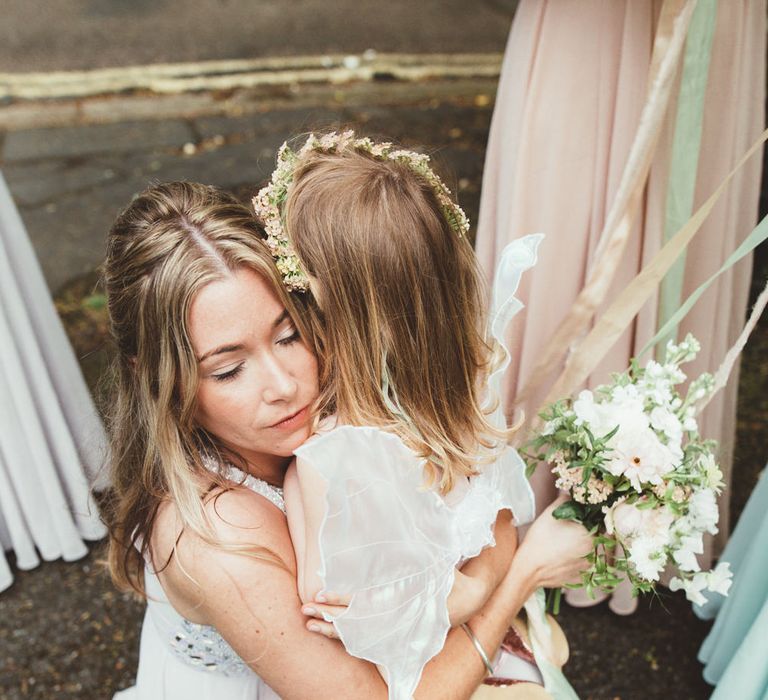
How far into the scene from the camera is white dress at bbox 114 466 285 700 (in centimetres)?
192

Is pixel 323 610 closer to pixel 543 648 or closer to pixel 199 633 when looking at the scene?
pixel 199 633

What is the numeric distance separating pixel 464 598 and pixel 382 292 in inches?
26.6

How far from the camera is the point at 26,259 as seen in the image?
2932mm

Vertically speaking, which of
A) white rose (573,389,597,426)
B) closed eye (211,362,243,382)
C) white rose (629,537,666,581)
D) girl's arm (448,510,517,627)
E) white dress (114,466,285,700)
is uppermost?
closed eye (211,362,243,382)

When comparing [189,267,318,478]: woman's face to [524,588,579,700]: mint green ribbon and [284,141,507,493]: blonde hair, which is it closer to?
[284,141,507,493]: blonde hair

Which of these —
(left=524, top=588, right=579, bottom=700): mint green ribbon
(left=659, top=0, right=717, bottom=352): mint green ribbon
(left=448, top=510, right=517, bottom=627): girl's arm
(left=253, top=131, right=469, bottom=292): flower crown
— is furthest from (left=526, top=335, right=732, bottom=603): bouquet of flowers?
(left=253, top=131, right=469, bottom=292): flower crown

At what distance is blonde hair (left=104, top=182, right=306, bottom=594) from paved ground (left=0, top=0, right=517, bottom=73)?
5960 mm

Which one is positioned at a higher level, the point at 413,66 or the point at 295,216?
the point at 295,216

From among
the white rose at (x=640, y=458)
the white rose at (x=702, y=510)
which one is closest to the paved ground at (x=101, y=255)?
the white rose at (x=640, y=458)

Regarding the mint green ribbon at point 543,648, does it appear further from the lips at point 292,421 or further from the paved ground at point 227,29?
the paved ground at point 227,29

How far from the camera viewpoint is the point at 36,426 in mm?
2939

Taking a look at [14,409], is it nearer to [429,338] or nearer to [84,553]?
[84,553]

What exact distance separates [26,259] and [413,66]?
193 inches

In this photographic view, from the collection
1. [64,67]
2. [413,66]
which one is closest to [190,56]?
[64,67]
